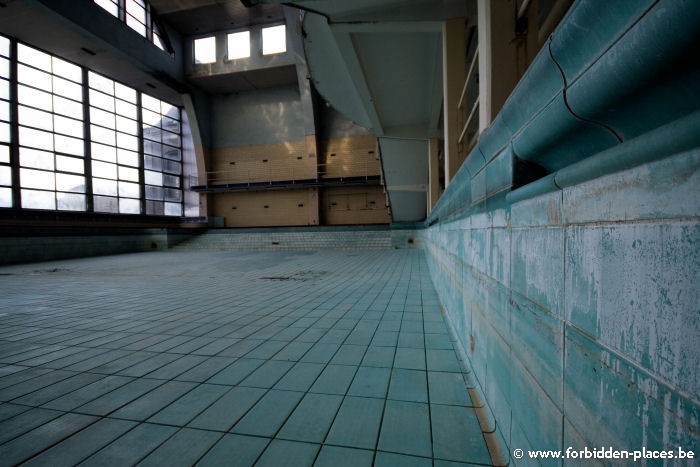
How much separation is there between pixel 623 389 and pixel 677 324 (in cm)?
20

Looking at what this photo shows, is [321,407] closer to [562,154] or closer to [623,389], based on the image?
[623,389]

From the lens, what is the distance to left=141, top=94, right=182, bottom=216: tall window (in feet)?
58.0

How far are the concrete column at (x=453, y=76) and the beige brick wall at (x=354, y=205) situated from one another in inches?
550

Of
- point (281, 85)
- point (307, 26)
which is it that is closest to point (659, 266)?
point (307, 26)

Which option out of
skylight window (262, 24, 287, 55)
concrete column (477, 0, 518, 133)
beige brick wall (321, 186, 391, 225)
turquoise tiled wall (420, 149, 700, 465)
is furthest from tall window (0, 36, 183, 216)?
turquoise tiled wall (420, 149, 700, 465)

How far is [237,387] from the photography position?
6.15ft

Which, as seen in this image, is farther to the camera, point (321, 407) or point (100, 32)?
point (100, 32)

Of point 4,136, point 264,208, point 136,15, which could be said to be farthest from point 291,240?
point 136,15

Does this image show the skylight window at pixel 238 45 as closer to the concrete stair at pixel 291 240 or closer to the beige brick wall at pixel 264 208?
the beige brick wall at pixel 264 208

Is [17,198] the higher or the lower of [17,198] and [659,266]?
the higher

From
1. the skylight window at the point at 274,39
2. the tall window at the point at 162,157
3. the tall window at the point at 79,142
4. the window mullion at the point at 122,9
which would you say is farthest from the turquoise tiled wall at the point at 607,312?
the window mullion at the point at 122,9

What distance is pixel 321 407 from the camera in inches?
64.6

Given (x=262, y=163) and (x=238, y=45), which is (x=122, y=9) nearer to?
(x=238, y=45)

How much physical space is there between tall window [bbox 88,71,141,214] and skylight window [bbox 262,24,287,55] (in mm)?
7792
